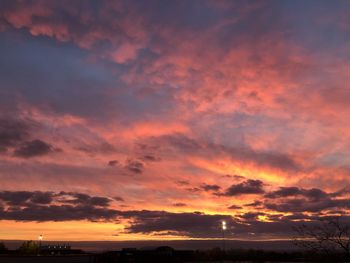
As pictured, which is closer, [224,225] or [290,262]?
[290,262]

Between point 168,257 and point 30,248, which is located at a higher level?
point 30,248

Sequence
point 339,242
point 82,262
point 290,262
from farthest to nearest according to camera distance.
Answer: point 82,262
point 290,262
point 339,242

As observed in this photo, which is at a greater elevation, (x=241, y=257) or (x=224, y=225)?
(x=224, y=225)

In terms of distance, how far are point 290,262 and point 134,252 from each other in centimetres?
3279

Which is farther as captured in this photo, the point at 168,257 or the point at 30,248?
the point at 30,248

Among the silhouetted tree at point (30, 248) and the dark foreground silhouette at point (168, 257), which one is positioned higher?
the silhouetted tree at point (30, 248)

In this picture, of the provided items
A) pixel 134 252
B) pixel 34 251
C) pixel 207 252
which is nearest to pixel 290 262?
pixel 207 252

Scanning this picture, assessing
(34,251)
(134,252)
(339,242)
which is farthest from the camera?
(34,251)

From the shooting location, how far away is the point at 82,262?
252 ft

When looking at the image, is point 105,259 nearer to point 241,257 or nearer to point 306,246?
point 241,257

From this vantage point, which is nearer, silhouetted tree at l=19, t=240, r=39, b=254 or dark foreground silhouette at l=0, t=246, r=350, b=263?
dark foreground silhouette at l=0, t=246, r=350, b=263

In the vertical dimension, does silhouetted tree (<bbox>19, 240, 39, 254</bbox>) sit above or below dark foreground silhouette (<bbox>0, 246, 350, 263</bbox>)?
above

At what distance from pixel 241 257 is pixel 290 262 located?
47.2 ft

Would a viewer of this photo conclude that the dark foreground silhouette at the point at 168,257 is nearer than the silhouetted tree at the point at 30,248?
Yes
